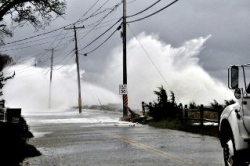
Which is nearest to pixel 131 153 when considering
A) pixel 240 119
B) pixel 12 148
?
pixel 12 148

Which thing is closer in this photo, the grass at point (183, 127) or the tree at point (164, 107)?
the grass at point (183, 127)

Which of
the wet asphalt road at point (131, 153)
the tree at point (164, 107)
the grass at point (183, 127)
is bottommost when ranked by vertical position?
the wet asphalt road at point (131, 153)

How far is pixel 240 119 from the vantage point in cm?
805

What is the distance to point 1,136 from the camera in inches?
566

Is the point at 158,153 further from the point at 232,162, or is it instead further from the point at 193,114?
the point at 193,114

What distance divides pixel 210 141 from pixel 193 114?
39.6 ft

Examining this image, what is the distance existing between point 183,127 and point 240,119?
16210 mm

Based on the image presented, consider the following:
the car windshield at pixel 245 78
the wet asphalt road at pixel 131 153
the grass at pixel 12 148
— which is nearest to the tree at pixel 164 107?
the wet asphalt road at pixel 131 153

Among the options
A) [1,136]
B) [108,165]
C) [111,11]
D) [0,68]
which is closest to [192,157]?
[108,165]

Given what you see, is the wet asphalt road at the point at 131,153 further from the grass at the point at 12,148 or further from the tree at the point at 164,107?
the tree at the point at 164,107

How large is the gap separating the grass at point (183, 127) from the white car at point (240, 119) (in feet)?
36.6

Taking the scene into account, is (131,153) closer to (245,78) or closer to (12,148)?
(12,148)

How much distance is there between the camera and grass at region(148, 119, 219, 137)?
823 inches

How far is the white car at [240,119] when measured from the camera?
777 centimetres
